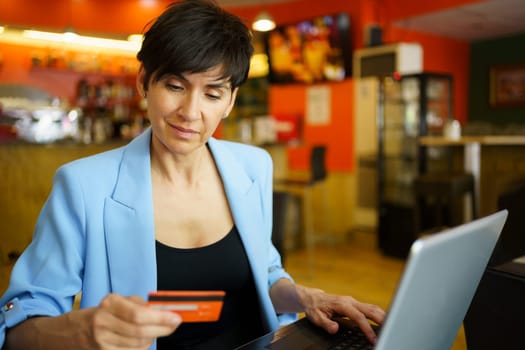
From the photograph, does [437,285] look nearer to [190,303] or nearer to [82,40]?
[190,303]

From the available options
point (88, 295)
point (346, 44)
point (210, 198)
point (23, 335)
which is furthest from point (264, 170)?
point (346, 44)

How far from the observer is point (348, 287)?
13.8 feet

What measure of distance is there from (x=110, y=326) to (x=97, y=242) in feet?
1.39

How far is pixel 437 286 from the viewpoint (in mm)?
607

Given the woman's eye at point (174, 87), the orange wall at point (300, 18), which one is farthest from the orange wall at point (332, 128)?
the woman's eye at point (174, 87)

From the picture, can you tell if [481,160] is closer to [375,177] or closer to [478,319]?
[375,177]

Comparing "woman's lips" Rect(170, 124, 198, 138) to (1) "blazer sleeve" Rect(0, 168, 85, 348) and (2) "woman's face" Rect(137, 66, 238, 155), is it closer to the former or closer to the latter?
(2) "woman's face" Rect(137, 66, 238, 155)

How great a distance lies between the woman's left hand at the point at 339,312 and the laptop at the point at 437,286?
19cm

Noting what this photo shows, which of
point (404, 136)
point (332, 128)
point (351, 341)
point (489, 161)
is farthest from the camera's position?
point (332, 128)

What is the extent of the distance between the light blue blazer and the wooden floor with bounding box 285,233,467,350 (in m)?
2.77

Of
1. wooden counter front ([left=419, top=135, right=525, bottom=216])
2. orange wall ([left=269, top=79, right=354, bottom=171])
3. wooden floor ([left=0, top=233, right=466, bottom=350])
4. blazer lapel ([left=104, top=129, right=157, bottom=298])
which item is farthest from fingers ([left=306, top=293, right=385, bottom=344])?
orange wall ([left=269, top=79, right=354, bottom=171])

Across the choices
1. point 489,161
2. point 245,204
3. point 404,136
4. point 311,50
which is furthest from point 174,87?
point 311,50

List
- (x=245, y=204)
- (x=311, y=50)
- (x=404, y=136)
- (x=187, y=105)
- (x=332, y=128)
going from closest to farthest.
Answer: (x=187, y=105) → (x=245, y=204) → (x=404, y=136) → (x=332, y=128) → (x=311, y=50)

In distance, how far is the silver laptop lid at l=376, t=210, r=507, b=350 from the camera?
20.8 inches
